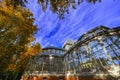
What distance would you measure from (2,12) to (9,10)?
114 cm

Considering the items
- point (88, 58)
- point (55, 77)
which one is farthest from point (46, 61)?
point (88, 58)

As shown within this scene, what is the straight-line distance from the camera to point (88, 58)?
19594 mm

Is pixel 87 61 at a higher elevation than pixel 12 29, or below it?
below

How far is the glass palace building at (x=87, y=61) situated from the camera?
648 inches

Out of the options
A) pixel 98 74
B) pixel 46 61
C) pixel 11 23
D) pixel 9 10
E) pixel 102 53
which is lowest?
pixel 98 74

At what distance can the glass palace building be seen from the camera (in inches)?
648

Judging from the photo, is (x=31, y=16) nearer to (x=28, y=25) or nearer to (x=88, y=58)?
(x=28, y=25)

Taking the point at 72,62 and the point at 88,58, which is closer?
the point at 88,58

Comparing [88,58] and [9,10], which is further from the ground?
[9,10]

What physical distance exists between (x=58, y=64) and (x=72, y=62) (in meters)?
4.82

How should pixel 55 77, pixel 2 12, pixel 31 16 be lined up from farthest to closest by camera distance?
pixel 55 77
pixel 31 16
pixel 2 12

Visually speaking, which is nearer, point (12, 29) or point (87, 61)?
point (12, 29)

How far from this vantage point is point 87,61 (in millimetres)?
19875

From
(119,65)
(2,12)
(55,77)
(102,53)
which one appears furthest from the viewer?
(55,77)
